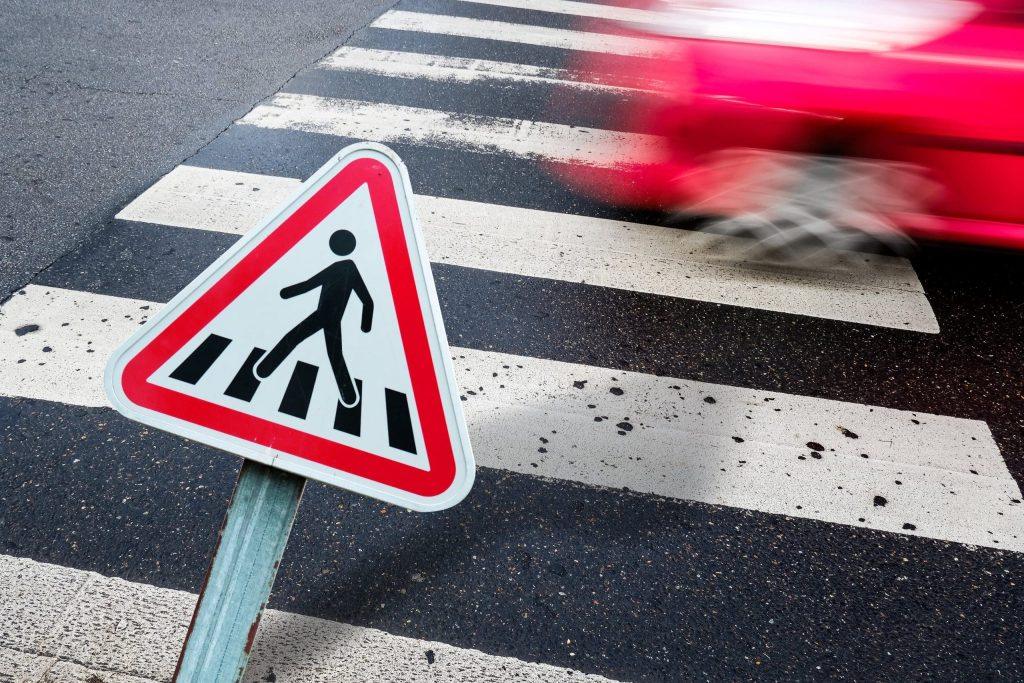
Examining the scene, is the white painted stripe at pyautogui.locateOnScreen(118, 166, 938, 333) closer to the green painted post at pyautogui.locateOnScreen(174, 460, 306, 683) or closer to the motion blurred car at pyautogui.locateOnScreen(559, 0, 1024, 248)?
the motion blurred car at pyautogui.locateOnScreen(559, 0, 1024, 248)

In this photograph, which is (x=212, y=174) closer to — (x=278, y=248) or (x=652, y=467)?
(x=652, y=467)

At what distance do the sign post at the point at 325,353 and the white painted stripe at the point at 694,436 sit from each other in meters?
1.42

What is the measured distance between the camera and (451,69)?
6.59m

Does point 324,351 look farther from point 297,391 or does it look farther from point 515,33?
point 515,33

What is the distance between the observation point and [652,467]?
114 inches

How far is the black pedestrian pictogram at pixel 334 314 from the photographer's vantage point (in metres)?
1.42

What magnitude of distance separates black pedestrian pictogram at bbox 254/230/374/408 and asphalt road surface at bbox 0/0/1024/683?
1.06m

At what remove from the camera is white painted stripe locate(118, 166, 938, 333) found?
3.95 metres

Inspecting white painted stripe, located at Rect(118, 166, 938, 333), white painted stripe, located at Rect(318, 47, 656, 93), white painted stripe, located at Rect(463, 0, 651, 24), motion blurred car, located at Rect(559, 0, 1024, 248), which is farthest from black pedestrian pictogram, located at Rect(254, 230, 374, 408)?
white painted stripe, located at Rect(463, 0, 651, 24)

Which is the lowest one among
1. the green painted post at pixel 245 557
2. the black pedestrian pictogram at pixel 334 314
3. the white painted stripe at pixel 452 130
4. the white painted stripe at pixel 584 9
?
the white painted stripe at pixel 452 130

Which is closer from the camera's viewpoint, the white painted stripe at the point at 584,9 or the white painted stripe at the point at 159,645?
the white painted stripe at the point at 159,645

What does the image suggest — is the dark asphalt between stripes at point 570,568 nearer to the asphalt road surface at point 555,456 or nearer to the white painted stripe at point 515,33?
the asphalt road surface at point 555,456

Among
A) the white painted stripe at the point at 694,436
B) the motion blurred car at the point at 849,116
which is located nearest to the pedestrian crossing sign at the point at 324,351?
the white painted stripe at the point at 694,436

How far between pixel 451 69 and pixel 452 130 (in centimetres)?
130
